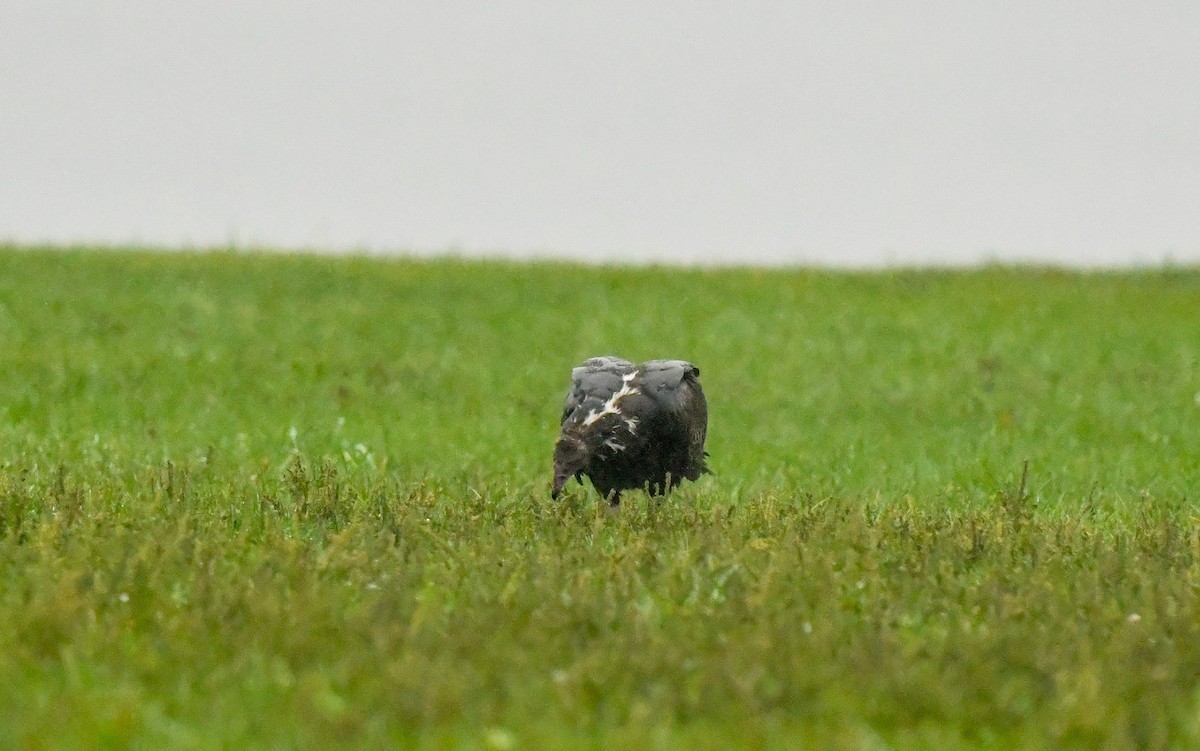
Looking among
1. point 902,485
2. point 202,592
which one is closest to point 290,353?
point 902,485

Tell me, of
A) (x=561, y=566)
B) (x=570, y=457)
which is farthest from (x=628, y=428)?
(x=561, y=566)

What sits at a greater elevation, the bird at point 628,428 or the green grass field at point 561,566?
the bird at point 628,428

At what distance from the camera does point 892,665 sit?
5.31 metres

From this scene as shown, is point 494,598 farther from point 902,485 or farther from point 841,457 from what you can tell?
point 841,457

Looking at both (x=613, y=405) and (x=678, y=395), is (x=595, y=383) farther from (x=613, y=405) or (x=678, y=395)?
(x=678, y=395)

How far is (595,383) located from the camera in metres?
8.69

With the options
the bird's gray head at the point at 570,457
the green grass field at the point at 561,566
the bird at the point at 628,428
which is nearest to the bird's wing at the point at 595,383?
the bird at the point at 628,428

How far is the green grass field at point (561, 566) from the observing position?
193 inches

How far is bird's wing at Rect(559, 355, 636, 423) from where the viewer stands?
8617 millimetres

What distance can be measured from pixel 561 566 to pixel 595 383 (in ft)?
6.53

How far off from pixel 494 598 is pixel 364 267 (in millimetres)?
20338

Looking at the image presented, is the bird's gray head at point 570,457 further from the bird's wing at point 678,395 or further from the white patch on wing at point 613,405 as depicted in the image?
the bird's wing at point 678,395

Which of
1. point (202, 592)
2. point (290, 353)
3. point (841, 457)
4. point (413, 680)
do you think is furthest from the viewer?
point (290, 353)

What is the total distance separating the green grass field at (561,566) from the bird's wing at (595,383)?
1.79 feet
